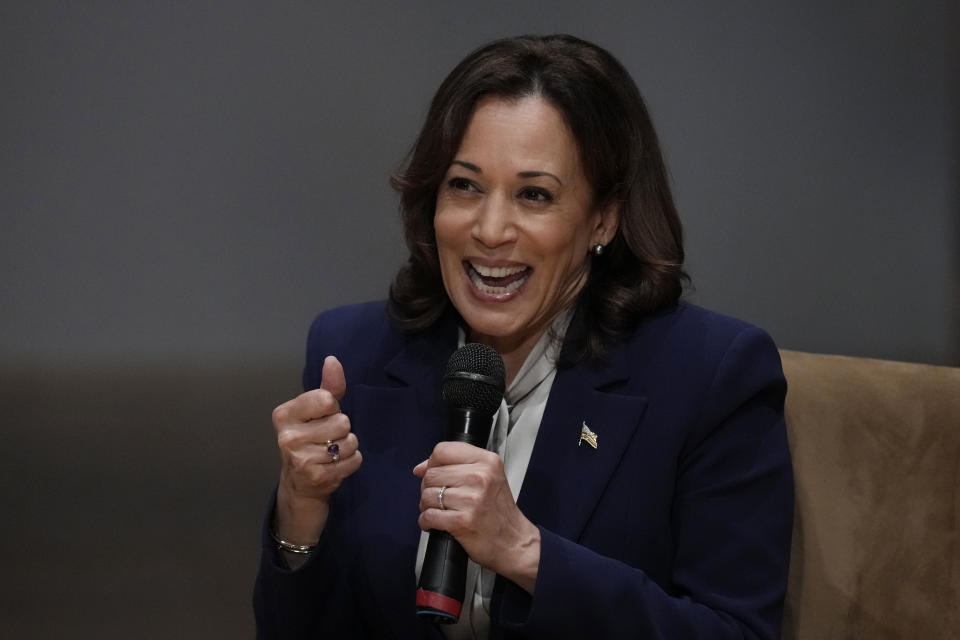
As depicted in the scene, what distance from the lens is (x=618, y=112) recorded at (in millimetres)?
1652

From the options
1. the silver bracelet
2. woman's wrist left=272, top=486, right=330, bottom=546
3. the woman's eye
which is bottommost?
the silver bracelet

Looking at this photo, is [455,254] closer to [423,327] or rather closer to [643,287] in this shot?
[423,327]

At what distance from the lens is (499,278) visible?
163 centimetres

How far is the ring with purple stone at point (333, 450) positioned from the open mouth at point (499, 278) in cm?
37

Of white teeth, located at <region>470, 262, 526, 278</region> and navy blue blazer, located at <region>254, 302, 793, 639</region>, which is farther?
white teeth, located at <region>470, 262, 526, 278</region>

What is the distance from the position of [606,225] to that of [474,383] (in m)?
0.52

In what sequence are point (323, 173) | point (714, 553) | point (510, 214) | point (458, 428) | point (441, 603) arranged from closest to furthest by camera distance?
1. point (441, 603)
2. point (458, 428)
3. point (714, 553)
4. point (510, 214)
5. point (323, 173)

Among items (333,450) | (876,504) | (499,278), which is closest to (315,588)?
(333,450)

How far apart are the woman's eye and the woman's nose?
3 cm

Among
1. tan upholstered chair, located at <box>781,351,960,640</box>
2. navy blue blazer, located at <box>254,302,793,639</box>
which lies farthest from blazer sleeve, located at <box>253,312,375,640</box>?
tan upholstered chair, located at <box>781,351,960,640</box>

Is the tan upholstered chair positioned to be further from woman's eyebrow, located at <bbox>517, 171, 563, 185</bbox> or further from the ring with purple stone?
the ring with purple stone

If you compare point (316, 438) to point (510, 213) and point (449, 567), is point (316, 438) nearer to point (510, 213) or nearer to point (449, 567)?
point (449, 567)

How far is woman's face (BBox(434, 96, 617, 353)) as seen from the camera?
62.0 inches

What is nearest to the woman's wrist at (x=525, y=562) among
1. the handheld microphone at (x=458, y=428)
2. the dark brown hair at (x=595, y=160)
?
the handheld microphone at (x=458, y=428)
